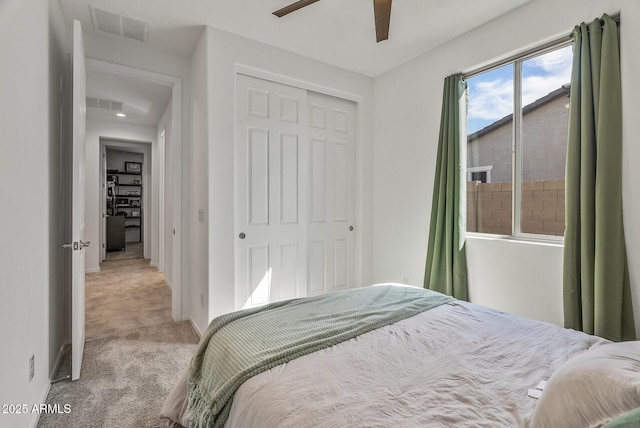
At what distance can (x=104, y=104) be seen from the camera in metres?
4.41

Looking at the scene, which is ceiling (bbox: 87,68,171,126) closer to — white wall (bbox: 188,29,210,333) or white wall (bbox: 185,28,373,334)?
white wall (bbox: 188,29,210,333)

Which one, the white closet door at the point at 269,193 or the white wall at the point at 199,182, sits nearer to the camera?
the white wall at the point at 199,182

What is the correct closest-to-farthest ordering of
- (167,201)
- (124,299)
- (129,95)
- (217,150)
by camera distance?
(217,150) < (124,299) < (129,95) < (167,201)

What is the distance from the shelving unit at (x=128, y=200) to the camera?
8180mm

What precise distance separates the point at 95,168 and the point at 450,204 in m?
5.70

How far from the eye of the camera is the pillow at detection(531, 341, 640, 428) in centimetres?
65

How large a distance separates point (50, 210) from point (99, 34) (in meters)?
1.68

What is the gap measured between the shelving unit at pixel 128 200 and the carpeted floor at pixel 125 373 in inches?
227

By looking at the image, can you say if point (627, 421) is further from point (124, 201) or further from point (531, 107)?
point (124, 201)
